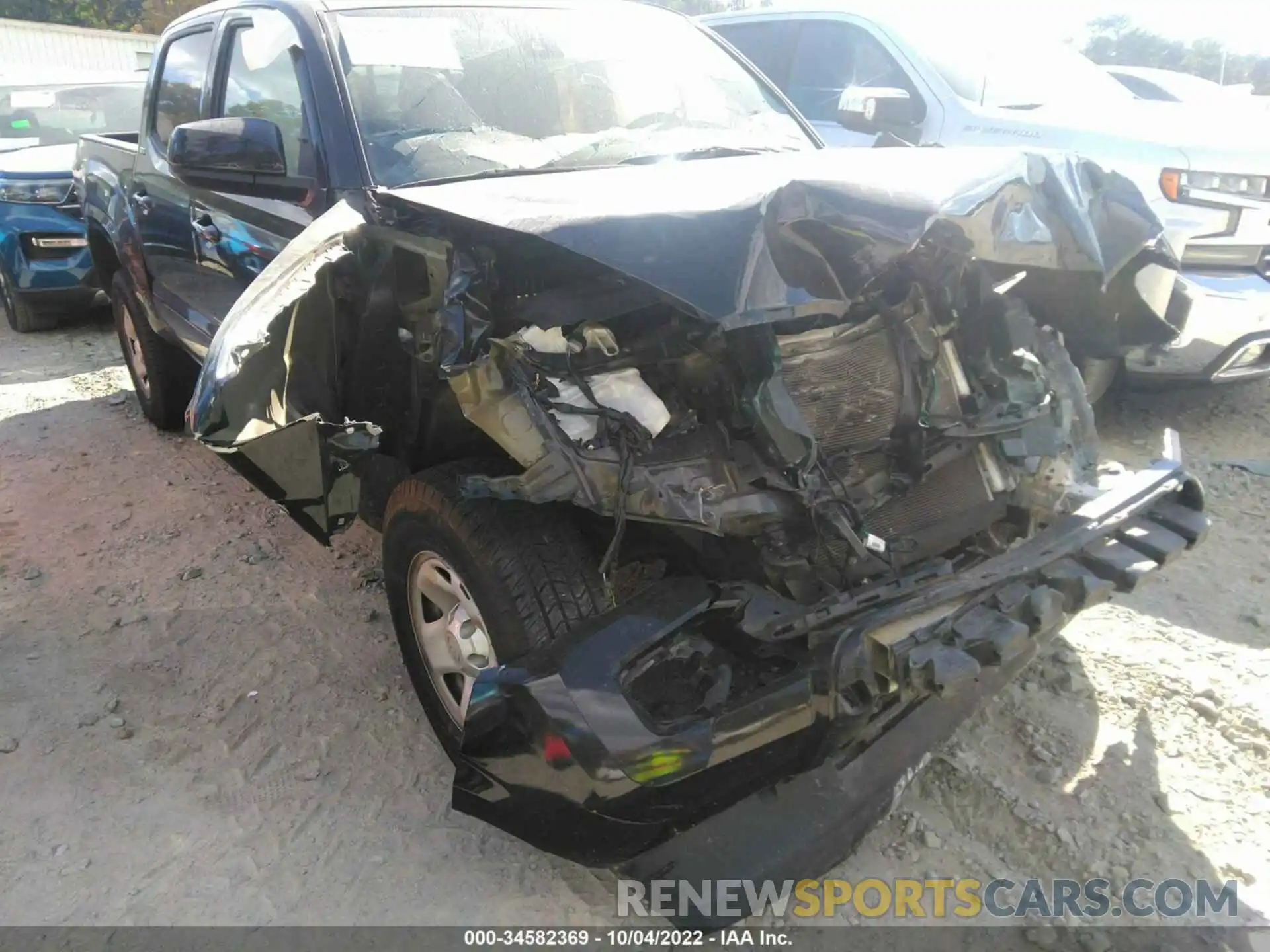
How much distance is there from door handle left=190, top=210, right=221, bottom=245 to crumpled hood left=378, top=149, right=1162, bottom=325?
4.80ft

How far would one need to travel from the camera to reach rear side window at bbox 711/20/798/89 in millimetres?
5934

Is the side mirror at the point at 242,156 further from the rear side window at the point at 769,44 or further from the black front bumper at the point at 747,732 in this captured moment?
the rear side window at the point at 769,44

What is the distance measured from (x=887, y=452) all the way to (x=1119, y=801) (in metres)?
1.09

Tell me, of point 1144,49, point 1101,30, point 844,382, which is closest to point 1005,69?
point 844,382

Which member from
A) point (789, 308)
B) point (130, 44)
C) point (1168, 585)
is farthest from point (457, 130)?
point (130, 44)

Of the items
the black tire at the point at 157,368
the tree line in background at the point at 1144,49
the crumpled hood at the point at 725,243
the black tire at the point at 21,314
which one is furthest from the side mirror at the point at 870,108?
the tree line in background at the point at 1144,49

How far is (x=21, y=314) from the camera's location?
→ 711cm

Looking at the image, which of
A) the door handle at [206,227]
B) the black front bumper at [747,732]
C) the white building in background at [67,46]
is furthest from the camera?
the white building in background at [67,46]

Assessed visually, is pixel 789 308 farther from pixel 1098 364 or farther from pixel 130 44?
pixel 130 44

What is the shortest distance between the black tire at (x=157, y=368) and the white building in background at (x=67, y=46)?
48.6ft

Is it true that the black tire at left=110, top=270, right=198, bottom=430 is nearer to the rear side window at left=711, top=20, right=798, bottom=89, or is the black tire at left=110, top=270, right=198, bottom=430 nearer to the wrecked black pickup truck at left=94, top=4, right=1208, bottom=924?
the wrecked black pickup truck at left=94, top=4, right=1208, bottom=924

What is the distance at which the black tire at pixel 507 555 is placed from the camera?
2174 millimetres

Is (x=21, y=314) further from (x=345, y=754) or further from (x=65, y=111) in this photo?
(x=345, y=754)

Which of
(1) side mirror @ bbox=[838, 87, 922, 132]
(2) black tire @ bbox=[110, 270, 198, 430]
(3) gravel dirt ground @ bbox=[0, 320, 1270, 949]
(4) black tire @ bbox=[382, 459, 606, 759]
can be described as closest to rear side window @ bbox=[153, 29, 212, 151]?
(2) black tire @ bbox=[110, 270, 198, 430]
